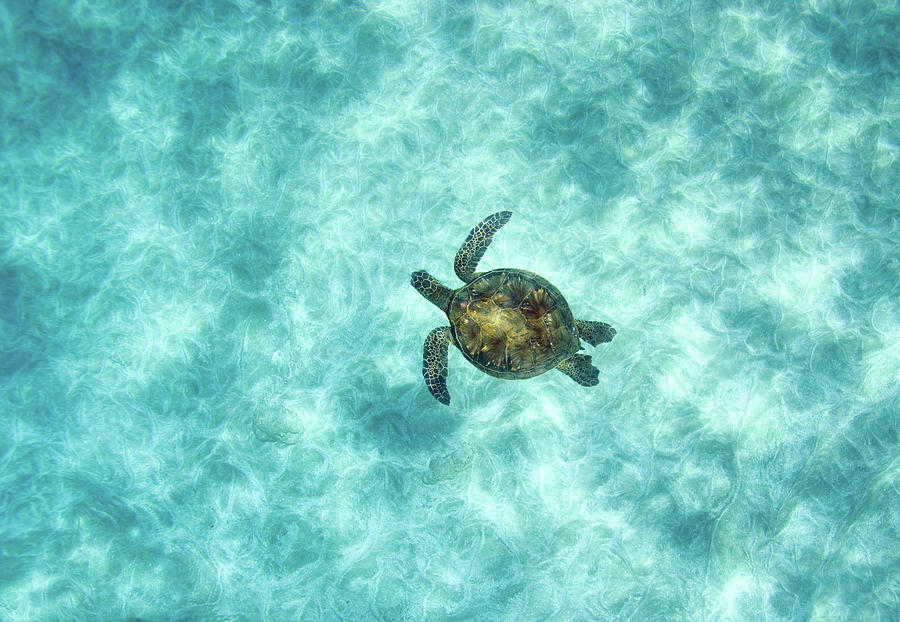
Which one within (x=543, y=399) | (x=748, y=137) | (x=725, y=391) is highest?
(x=748, y=137)

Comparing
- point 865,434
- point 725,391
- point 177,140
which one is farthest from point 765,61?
point 177,140

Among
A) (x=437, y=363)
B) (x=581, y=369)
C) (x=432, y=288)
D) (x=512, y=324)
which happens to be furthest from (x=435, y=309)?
(x=581, y=369)

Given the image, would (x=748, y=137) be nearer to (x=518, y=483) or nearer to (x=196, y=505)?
(x=518, y=483)

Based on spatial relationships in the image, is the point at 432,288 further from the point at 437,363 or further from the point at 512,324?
the point at 512,324

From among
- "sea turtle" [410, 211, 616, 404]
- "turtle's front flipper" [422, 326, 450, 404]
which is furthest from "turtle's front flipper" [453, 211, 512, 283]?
"turtle's front flipper" [422, 326, 450, 404]

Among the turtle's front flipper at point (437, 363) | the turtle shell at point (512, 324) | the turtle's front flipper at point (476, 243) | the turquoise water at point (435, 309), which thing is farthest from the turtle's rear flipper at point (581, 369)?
the turtle's front flipper at point (476, 243)

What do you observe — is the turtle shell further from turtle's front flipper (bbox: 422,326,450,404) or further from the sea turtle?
turtle's front flipper (bbox: 422,326,450,404)
